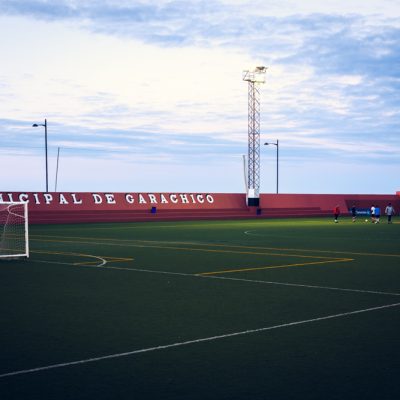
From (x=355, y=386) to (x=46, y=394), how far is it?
3.07 m

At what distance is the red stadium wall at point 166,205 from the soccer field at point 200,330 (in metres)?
33.6

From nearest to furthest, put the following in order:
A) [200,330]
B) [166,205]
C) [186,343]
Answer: [186,343]
[200,330]
[166,205]

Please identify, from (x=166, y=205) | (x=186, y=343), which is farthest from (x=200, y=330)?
(x=166, y=205)

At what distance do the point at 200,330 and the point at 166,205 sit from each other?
165ft

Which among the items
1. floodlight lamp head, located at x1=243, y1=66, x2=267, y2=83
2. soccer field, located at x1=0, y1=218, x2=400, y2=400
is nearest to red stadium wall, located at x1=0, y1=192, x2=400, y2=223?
floodlight lamp head, located at x1=243, y1=66, x2=267, y2=83

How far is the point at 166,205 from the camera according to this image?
59.5m

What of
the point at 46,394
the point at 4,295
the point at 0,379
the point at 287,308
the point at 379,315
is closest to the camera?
the point at 46,394

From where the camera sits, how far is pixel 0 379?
270 inches

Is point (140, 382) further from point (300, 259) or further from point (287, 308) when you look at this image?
point (300, 259)

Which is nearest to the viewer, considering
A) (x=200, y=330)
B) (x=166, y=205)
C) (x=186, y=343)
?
(x=186, y=343)

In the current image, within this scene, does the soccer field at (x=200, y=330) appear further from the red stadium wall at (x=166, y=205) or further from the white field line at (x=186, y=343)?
the red stadium wall at (x=166, y=205)

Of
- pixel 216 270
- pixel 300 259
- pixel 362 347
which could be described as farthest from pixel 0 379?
pixel 300 259

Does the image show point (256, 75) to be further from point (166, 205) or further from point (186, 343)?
point (186, 343)

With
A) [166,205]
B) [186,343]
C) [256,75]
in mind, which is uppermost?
[256,75]
